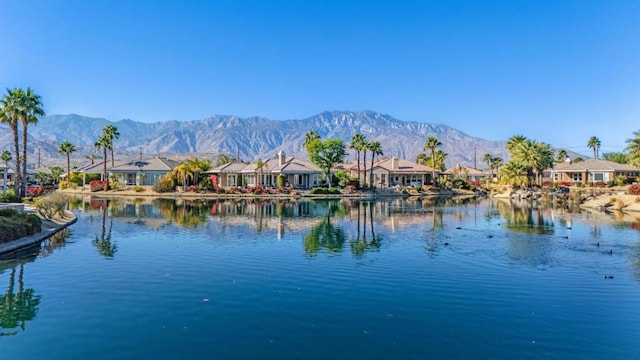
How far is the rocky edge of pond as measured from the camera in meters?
23.1

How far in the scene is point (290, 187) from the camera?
81.0 meters

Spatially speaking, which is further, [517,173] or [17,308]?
[517,173]

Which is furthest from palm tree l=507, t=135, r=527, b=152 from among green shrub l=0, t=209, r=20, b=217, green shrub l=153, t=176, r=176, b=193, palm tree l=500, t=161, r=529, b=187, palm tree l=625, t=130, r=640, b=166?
green shrub l=0, t=209, r=20, b=217

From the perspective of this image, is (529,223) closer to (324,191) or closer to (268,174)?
(324,191)

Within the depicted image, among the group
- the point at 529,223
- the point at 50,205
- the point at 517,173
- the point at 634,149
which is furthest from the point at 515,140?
the point at 50,205

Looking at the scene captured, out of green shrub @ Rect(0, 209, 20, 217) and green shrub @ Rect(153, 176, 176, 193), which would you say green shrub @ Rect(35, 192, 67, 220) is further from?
green shrub @ Rect(153, 176, 176, 193)

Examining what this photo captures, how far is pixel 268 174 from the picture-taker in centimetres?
8450

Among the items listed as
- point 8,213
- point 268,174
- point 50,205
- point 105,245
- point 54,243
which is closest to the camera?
point 105,245

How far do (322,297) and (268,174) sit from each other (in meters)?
69.7

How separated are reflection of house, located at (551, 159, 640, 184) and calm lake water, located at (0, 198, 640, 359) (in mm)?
68728

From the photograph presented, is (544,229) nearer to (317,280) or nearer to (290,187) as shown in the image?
(317,280)

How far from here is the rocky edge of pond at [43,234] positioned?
2311cm

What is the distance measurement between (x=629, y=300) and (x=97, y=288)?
17.5 meters

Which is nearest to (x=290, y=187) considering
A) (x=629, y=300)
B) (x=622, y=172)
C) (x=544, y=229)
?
(x=544, y=229)
